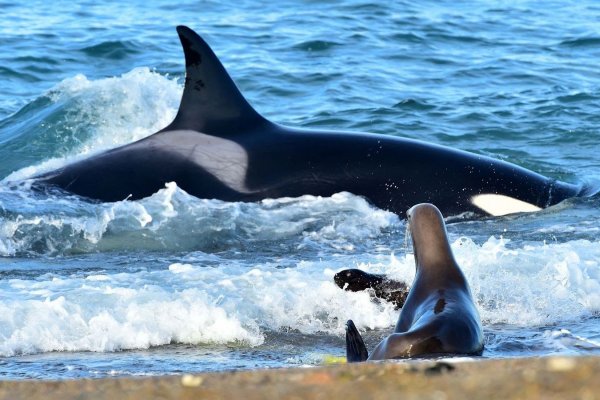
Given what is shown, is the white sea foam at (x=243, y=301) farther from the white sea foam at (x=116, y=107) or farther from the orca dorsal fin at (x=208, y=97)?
the white sea foam at (x=116, y=107)

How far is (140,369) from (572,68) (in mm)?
14230

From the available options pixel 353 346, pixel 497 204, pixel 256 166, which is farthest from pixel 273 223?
pixel 353 346

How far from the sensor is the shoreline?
1917 mm


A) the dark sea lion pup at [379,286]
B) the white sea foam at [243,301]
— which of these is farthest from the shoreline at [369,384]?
the dark sea lion pup at [379,286]

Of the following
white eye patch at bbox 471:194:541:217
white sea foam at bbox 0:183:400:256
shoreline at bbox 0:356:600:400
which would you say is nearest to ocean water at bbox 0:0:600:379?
white sea foam at bbox 0:183:400:256

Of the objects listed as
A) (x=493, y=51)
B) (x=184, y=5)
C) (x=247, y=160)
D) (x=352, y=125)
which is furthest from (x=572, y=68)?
(x=247, y=160)

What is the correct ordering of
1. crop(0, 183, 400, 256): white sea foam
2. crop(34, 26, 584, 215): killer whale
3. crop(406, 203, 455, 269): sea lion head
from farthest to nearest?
1. crop(34, 26, 584, 215): killer whale
2. crop(0, 183, 400, 256): white sea foam
3. crop(406, 203, 455, 269): sea lion head

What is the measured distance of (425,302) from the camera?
503cm

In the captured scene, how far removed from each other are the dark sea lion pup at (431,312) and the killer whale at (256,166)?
417 centimetres

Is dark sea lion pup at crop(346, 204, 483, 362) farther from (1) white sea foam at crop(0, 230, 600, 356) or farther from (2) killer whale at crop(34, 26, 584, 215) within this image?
(2) killer whale at crop(34, 26, 584, 215)

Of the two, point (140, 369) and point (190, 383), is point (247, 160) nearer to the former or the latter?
point (140, 369)

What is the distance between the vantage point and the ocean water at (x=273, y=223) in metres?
6.41

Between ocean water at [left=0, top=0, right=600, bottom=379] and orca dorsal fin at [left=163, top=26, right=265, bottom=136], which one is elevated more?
orca dorsal fin at [left=163, top=26, right=265, bottom=136]

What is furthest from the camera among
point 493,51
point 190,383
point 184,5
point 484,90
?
point 184,5
